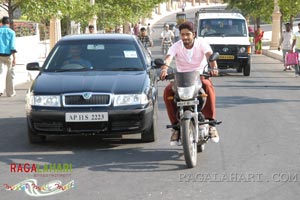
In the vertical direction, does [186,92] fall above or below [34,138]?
above

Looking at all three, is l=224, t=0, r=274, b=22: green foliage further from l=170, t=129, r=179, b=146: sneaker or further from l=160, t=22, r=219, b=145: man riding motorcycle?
l=170, t=129, r=179, b=146: sneaker

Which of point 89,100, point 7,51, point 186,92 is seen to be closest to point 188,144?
point 186,92

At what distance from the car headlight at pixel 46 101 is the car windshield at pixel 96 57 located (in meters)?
1.03

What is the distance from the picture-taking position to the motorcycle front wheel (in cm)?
734

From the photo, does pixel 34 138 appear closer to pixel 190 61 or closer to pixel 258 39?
pixel 190 61

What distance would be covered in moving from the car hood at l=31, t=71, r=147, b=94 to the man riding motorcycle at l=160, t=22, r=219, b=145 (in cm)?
74

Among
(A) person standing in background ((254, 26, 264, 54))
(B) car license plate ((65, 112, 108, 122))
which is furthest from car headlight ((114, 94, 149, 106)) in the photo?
(A) person standing in background ((254, 26, 264, 54))

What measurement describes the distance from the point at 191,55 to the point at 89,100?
1.45 m

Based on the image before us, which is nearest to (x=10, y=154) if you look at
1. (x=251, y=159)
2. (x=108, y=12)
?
(x=251, y=159)

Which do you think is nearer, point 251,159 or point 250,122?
point 251,159

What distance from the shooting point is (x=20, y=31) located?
35.8 m

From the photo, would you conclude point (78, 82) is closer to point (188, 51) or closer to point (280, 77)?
point (188, 51)

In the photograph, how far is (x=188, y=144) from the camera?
7.34 metres

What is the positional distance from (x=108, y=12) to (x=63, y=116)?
3552 cm
